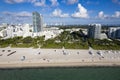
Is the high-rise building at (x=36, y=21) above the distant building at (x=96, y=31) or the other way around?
above

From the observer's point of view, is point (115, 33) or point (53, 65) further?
point (115, 33)

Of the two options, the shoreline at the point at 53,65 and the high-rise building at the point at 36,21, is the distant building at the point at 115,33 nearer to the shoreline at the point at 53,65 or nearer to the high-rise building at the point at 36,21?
the high-rise building at the point at 36,21

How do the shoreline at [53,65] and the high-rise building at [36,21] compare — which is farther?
the high-rise building at [36,21]
